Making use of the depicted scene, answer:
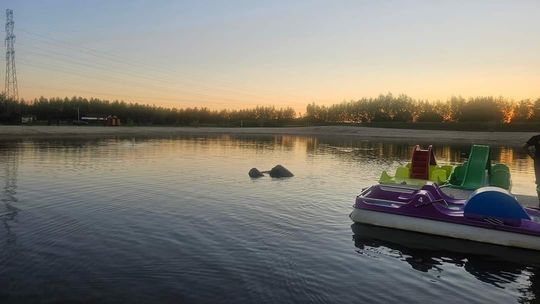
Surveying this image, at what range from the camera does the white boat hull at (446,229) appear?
14344 millimetres

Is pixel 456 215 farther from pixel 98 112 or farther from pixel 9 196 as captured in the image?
pixel 98 112

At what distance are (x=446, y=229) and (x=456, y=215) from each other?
2.03ft

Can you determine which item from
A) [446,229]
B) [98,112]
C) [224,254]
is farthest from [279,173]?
[98,112]

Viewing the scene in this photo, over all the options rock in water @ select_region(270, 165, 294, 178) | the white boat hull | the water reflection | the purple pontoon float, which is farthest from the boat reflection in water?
rock in water @ select_region(270, 165, 294, 178)

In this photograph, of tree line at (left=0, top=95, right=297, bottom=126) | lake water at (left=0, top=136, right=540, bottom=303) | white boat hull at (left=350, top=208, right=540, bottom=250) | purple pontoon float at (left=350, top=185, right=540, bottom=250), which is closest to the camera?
lake water at (left=0, top=136, right=540, bottom=303)

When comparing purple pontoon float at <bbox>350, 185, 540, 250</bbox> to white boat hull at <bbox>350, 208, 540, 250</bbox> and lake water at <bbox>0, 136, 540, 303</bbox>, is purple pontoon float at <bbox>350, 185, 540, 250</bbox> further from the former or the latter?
lake water at <bbox>0, 136, 540, 303</bbox>

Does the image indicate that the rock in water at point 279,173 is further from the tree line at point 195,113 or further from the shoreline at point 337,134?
the tree line at point 195,113

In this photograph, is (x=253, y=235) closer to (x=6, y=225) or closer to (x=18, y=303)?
(x=18, y=303)

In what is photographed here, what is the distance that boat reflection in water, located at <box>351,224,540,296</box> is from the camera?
12375 mm

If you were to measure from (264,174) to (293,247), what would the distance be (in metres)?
18.1

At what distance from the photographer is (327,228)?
16.8 meters

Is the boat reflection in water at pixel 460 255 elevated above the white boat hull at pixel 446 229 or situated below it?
below

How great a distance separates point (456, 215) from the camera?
51.1 feet

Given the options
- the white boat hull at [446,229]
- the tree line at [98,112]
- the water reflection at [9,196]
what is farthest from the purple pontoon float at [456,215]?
the tree line at [98,112]
